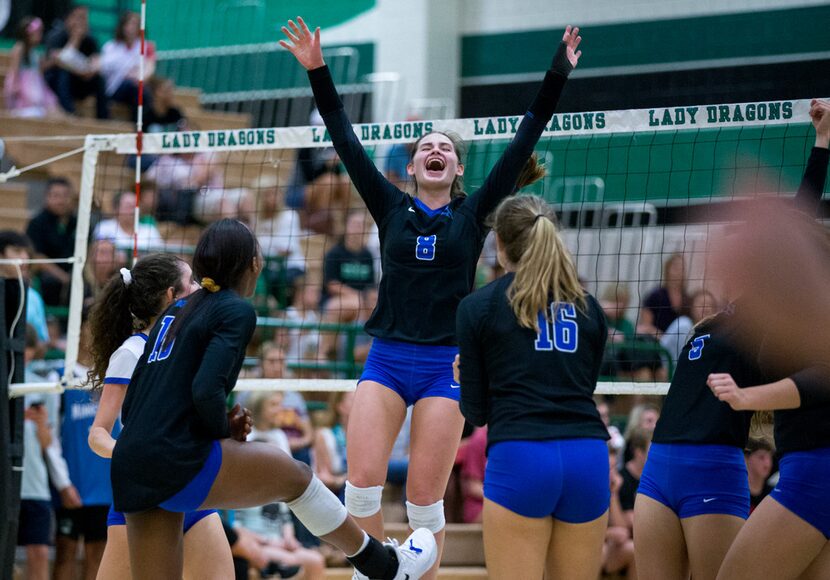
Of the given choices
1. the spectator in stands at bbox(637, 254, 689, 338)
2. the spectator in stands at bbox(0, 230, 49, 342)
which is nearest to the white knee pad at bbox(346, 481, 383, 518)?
the spectator in stands at bbox(0, 230, 49, 342)

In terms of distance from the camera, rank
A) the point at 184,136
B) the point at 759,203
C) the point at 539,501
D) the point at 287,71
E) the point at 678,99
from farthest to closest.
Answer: the point at 287,71 → the point at 678,99 → the point at 184,136 → the point at 759,203 → the point at 539,501

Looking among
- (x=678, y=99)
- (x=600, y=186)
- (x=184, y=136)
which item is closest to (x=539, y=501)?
(x=184, y=136)

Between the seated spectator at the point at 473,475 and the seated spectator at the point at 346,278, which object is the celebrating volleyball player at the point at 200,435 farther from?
the seated spectator at the point at 346,278

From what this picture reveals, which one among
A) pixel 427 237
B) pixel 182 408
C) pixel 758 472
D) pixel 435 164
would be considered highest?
pixel 435 164

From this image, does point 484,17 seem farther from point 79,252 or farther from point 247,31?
point 79,252

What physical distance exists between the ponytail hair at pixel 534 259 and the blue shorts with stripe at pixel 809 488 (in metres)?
1.02

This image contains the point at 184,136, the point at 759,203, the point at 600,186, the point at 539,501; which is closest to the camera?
the point at 539,501

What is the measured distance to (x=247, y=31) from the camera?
17.8m

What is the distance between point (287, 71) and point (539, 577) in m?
13.9

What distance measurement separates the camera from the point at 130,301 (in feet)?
17.7

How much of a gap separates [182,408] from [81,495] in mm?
4111

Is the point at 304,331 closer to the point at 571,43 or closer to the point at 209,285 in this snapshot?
the point at 571,43

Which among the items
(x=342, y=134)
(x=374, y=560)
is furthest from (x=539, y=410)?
(x=342, y=134)

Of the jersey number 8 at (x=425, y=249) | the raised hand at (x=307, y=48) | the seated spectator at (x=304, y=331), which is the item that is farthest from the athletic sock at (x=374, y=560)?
the seated spectator at (x=304, y=331)
